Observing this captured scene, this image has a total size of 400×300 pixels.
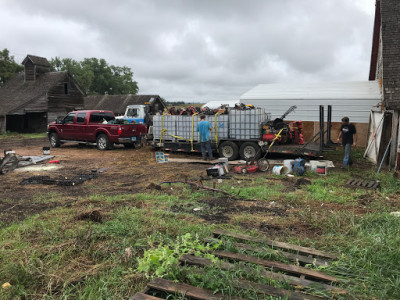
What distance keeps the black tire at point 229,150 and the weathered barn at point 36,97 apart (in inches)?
885

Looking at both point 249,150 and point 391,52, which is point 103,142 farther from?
point 391,52

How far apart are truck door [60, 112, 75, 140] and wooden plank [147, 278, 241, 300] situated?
585 inches

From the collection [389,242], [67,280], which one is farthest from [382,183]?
[67,280]

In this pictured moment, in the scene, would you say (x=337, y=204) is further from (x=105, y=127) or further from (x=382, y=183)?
(x=105, y=127)

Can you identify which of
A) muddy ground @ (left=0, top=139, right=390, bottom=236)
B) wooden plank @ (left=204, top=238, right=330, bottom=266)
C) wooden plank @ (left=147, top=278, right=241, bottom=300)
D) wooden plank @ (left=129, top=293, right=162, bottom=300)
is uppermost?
muddy ground @ (left=0, top=139, right=390, bottom=236)

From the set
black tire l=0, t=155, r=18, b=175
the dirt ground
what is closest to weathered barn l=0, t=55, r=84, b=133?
the dirt ground

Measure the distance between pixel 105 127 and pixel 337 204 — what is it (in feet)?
39.6

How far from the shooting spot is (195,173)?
9586mm

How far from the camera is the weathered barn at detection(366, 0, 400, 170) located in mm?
10312

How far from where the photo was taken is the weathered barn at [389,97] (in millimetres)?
10312

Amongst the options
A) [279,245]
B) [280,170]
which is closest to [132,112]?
[280,170]

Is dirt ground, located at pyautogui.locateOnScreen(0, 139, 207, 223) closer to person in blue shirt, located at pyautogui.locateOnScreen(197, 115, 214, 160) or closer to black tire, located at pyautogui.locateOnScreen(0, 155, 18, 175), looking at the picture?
black tire, located at pyautogui.locateOnScreen(0, 155, 18, 175)

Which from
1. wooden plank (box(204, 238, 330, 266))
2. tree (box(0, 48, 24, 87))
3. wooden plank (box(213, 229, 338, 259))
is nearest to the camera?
wooden plank (box(204, 238, 330, 266))

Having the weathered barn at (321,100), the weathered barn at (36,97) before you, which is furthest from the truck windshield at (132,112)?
the weathered barn at (36,97)
